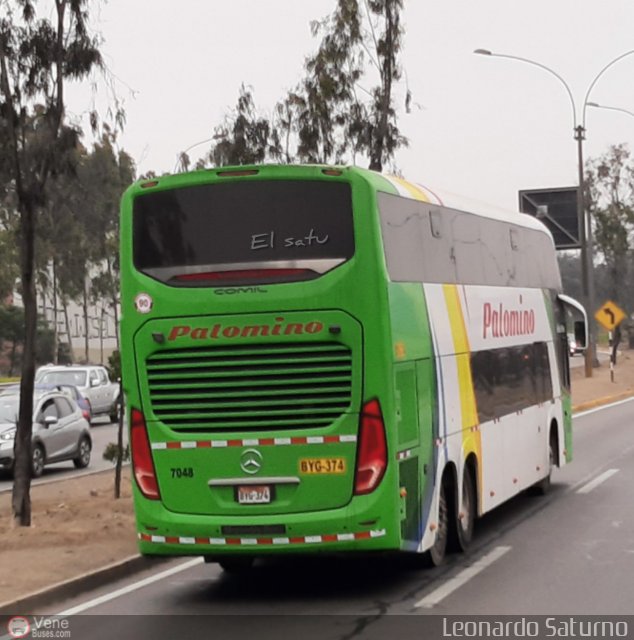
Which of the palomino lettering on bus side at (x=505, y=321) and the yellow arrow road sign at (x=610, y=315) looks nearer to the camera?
the palomino lettering on bus side at (x=505, y=321)

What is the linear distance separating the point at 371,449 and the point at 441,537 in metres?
2.09

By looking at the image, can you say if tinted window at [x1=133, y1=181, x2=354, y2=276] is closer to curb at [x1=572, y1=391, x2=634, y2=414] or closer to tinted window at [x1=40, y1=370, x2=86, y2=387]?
curb at [x1=572, y1=391, x2=634, y2=414]

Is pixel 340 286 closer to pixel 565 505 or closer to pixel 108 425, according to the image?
pixel 565 505

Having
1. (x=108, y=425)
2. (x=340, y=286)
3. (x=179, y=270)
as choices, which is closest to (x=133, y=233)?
(x=179, y=270)

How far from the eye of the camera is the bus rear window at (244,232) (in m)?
11.4

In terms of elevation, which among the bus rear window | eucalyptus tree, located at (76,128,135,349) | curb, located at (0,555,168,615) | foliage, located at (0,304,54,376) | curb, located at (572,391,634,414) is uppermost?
eucalyptus tree, located at (76,128,135,349)

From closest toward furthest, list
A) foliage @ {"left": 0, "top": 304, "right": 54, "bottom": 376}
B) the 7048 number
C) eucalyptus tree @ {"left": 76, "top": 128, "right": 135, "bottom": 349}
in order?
1. the 7048 number
2. eucalyptus tree @ {"left": 76, "top": 128, "right": 135, "bottom": 349}
3. foliage @ {"left": 0, "top": 304, "right": 54, "bottom": 376}

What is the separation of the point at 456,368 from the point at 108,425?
1153 inches

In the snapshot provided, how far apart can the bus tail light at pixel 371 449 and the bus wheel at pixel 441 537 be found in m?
1.57

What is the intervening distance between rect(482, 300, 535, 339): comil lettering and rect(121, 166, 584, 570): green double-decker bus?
8.54 ft

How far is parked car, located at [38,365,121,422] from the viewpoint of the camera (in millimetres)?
43062

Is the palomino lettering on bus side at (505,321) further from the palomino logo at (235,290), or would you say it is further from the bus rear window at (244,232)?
the palomino logo at (235,290)

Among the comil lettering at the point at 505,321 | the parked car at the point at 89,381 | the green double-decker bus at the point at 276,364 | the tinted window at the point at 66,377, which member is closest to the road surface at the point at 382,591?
the green double-decker bus at the point at 276,364

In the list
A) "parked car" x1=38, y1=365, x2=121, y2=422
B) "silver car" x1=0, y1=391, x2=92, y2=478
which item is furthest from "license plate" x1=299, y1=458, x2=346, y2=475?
"parked car" x1=38, y1=365, x2=121, y2=422
